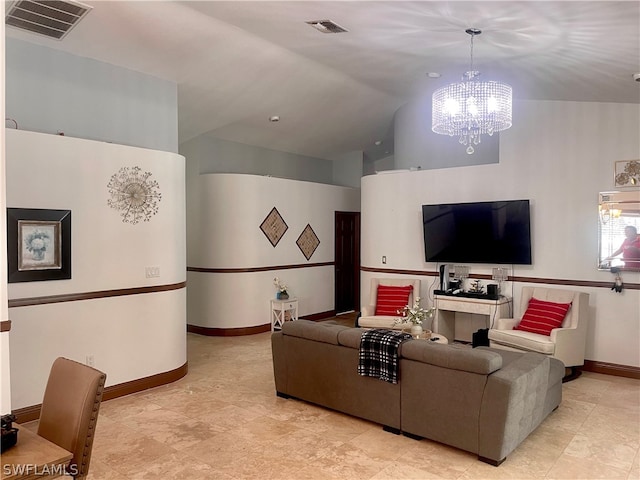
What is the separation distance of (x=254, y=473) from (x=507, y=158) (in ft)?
15.4

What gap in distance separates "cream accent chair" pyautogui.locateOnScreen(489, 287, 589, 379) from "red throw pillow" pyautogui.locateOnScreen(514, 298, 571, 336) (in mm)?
72

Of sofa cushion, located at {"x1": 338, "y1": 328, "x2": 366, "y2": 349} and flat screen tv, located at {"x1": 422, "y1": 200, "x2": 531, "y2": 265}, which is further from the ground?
flat screen tv, located at {"x1": 422, "y1": 200, "x2": 531, "y2": 265}

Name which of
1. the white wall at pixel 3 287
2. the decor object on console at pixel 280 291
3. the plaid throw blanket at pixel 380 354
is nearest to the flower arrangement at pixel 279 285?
the decor object on console at pixel 280 291

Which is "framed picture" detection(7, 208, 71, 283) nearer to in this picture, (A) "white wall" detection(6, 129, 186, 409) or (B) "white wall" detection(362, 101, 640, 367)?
(A) "white wall" detection(6, 129, 186, 409)

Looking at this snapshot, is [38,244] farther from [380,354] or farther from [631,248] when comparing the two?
[631,248]

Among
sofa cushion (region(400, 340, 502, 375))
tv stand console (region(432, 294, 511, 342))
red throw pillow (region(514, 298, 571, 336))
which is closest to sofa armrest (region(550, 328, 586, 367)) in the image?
red throw pillow (region(514, 298, 571, 336))

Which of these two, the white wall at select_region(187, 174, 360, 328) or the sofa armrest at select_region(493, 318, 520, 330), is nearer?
the sofa armrest at select_region(493, 318, 520, 330)

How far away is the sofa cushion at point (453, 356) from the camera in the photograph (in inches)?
128

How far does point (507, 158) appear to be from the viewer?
19.6 ft

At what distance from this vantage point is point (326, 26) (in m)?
3.98

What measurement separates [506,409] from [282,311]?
15.7ft

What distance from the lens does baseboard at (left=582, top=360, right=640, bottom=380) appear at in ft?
17.0

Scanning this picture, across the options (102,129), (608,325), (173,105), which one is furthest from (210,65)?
(608,325)

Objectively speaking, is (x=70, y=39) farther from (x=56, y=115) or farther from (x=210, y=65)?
(x=210, y=65)
